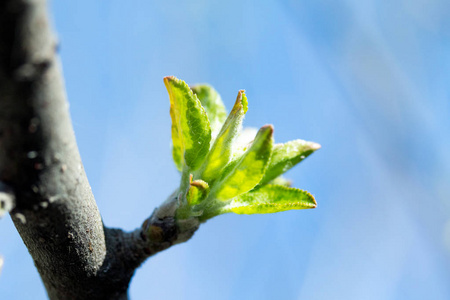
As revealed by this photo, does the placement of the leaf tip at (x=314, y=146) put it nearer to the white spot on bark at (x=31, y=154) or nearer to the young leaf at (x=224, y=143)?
the young leaf at (x=224, y=143)

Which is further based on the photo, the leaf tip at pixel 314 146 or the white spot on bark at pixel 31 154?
the leaf tip at pixel 314 146

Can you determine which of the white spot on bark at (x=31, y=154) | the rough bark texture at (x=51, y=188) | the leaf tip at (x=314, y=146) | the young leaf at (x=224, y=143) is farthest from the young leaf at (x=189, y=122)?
the white spot on bark at (x=31, y=154)

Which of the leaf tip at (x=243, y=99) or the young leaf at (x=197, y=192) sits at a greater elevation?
the leaf tip at (x=243, y=99)

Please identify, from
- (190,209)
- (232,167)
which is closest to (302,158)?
(232,167)

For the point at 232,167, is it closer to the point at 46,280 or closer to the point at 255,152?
the point at 255,152

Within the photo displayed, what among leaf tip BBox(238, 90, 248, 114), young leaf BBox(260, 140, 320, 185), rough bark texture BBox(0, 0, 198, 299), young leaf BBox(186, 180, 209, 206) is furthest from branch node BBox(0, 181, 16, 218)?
young leaf BBox(260, 140, 320, 185)

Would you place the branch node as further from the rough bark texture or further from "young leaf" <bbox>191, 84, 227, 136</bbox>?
"young leaf" <bbox>191, 84, 227, 136</bbox>
